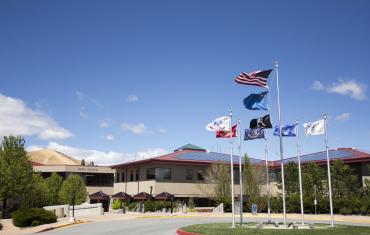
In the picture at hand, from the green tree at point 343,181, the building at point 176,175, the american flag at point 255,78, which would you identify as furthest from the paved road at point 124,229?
the building at point 176,175

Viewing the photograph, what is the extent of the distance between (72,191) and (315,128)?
116ft

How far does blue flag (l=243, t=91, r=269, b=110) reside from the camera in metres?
27.2

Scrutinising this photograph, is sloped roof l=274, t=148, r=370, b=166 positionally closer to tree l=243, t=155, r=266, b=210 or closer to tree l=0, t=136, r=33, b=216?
tree l=243, t=155, r=266, b=210

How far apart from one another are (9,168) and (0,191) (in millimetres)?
2151

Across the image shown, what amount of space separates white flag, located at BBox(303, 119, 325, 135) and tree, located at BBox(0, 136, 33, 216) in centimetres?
2612

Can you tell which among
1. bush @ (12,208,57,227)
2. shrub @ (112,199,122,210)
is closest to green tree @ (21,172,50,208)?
bush @ (12,208,57,227)

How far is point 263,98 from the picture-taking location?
27266 mm

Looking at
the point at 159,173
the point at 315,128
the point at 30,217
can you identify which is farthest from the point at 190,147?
the point at 315,128

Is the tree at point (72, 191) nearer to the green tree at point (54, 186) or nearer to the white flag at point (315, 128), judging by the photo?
the green tree at point (54, 186)

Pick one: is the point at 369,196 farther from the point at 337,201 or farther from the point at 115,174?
the point at 115,174

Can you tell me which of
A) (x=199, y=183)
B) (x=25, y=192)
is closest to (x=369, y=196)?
(x=199, y=183)

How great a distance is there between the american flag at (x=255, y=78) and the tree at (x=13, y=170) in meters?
24.8

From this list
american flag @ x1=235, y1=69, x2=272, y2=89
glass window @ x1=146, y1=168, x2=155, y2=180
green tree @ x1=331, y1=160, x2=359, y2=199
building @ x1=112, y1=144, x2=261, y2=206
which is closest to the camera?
american flag @ x1=235, y1=69, x2=272, y2=89

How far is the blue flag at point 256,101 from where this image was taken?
2716 cm
